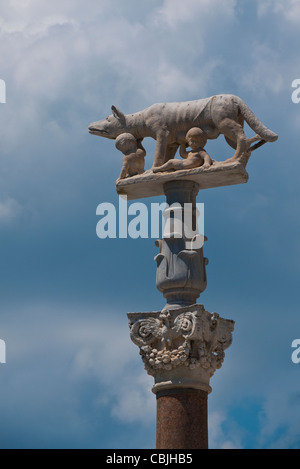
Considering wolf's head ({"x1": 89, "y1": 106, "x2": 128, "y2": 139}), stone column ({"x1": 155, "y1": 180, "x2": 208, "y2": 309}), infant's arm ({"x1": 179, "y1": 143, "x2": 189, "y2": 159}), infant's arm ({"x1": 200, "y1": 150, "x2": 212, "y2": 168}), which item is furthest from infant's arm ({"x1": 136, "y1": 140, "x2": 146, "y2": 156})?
infant's arm ({"x1": 200, "y1": 150, "x2": 212, "y2": 168})

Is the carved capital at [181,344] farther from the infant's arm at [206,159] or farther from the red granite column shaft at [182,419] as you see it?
the infant's arm at [206,159]

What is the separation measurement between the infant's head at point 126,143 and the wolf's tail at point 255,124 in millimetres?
2833

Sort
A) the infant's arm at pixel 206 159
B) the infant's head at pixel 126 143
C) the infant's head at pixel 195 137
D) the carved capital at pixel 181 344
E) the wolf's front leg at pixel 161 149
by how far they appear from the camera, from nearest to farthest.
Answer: the carved capital at pixel 181 344 → the infant's arm at pixel 206 159 → the infant's head at pixel 195 137 → the wolf's front leg at pixel 161 149 → the infant's head at pixel 126 143

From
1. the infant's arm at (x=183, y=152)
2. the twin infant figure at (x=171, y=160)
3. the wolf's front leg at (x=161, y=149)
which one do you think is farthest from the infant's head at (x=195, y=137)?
the wolf's front leg at (x=161, y=149)

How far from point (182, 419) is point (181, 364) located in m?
1.21

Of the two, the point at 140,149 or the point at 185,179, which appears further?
the point at 140,149

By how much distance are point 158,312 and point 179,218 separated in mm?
2374

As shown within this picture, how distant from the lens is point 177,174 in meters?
30.2

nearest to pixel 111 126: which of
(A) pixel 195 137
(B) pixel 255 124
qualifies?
(A) pixel 195 137

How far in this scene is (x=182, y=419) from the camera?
92.9 ft

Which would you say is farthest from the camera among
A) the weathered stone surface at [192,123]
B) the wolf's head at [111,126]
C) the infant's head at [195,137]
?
the wolf's head at [111,126]

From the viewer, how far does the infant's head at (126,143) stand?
31.4 meters

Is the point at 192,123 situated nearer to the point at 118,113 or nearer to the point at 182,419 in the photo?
the point at 118,113

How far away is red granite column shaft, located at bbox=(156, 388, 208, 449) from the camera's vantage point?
28.2 metres
